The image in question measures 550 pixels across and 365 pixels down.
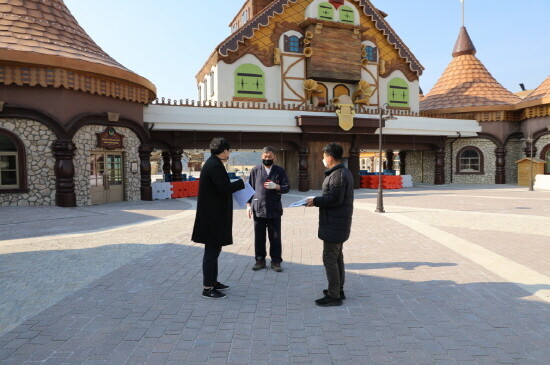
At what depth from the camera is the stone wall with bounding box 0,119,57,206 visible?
11875 millimetres

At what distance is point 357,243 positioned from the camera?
7.18 m

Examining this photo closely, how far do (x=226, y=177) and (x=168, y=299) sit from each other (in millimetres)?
1550

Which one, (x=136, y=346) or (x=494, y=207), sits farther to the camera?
(x=494, y=207)

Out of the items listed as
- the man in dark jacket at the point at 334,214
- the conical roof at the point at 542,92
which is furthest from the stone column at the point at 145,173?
the conical roof at the point at 542,92

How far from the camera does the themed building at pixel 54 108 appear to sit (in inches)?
460

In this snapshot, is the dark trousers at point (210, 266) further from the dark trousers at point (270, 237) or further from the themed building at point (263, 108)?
the themed building at point (263, 108)

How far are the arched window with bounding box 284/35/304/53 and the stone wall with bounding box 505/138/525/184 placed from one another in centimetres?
1470

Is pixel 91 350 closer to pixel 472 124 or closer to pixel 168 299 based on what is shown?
pixel 168 299

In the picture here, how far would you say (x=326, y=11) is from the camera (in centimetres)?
2191

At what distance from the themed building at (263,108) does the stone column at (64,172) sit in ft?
0.11

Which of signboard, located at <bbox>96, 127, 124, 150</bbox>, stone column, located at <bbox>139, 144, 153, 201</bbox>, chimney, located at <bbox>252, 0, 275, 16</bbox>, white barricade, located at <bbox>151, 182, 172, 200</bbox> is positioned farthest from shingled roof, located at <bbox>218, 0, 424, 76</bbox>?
signboard, located at <bbox>96, 127, 124, 150</bbox>

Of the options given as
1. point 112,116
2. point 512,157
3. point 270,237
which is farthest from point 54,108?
point 512,157

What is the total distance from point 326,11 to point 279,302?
69.5 ft

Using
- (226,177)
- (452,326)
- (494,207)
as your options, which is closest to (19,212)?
(226,177)
